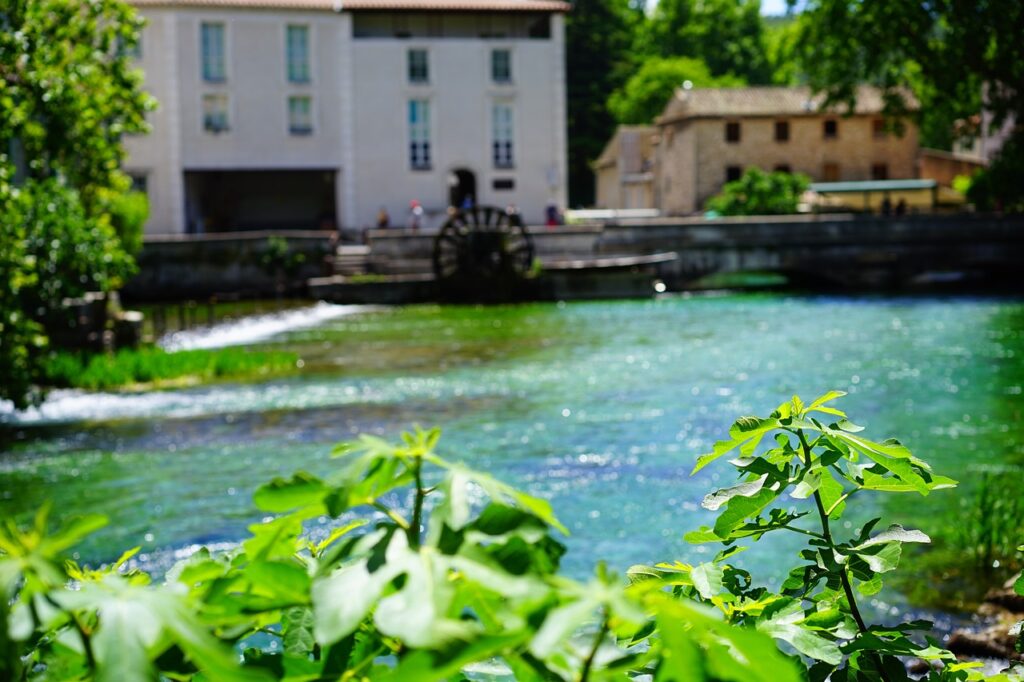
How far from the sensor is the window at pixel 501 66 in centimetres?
4647

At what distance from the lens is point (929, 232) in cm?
3947

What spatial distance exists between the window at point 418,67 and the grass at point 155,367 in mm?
28031

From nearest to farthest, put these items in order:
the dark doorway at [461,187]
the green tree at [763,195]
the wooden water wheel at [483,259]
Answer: the wooden water wheel at [483,259], the dark doorway at [461,187], the green tree at [763,195]

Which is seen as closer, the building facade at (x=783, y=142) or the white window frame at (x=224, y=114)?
the white window frame at (x=224, y=114)

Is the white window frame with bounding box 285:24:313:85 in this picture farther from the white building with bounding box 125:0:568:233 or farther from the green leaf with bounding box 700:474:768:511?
the green leaf with bounding box 700:474:768:511

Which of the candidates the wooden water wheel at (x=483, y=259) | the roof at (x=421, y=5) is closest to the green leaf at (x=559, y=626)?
the wooden water wheel at (x=483, y=259)

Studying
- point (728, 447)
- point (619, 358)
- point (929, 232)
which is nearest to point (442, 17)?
point (929, 232)

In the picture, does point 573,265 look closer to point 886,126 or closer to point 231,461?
point 886,126

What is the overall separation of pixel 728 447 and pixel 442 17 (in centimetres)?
4650

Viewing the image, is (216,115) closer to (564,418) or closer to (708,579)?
(564,418)

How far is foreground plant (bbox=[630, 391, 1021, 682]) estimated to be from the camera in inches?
71.1

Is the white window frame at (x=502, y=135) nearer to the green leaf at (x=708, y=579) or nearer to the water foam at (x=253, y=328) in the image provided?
the water foam at (x=253, y=328)

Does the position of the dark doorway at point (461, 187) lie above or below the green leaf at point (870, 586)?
above

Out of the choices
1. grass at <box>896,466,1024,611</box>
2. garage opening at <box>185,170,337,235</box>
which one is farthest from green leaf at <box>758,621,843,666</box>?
garage opening at <box>185,170,337,235</box>
